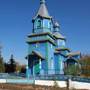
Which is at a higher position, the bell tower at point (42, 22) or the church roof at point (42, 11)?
the church roof at point (42, 11)

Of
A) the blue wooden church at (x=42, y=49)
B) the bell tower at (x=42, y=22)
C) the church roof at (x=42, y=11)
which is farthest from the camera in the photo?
the church roof at (x=42, y=11)

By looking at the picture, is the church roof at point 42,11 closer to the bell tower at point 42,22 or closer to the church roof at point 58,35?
the bell tower at point 42,22

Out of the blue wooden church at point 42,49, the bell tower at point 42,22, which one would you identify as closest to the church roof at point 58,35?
the blue wooden church at point 42,49

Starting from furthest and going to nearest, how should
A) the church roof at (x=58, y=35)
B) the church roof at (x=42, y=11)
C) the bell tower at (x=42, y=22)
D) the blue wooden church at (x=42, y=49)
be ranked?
1. the church roof at (x=58, y=35)
2. the church roof at (x=42, y=11)
3. the bell tower at (x=42, y=22)
4. the blue wooden church at (x=42, y=49)

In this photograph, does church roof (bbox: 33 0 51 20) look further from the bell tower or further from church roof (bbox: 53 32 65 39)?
church roof (bbox: 53 32 65 39)

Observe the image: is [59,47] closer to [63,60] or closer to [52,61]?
[63,60]

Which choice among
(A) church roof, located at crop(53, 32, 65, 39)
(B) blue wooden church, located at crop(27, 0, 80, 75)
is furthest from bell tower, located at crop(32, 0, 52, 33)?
(A) church roof, located at crop(53, 32, 65, 39)

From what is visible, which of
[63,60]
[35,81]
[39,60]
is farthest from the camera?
[63,60]

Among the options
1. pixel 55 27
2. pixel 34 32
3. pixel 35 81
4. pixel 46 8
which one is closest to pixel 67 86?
pixel 35 81

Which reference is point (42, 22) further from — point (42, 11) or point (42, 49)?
point (42, 49)

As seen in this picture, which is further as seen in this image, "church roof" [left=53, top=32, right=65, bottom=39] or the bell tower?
"church roof" [left=53, top=32, right=65, bottom=39]

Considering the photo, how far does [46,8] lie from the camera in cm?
4972

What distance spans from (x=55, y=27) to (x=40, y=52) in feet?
40.5

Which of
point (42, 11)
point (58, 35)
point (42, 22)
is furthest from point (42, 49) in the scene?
point (58, 35)
